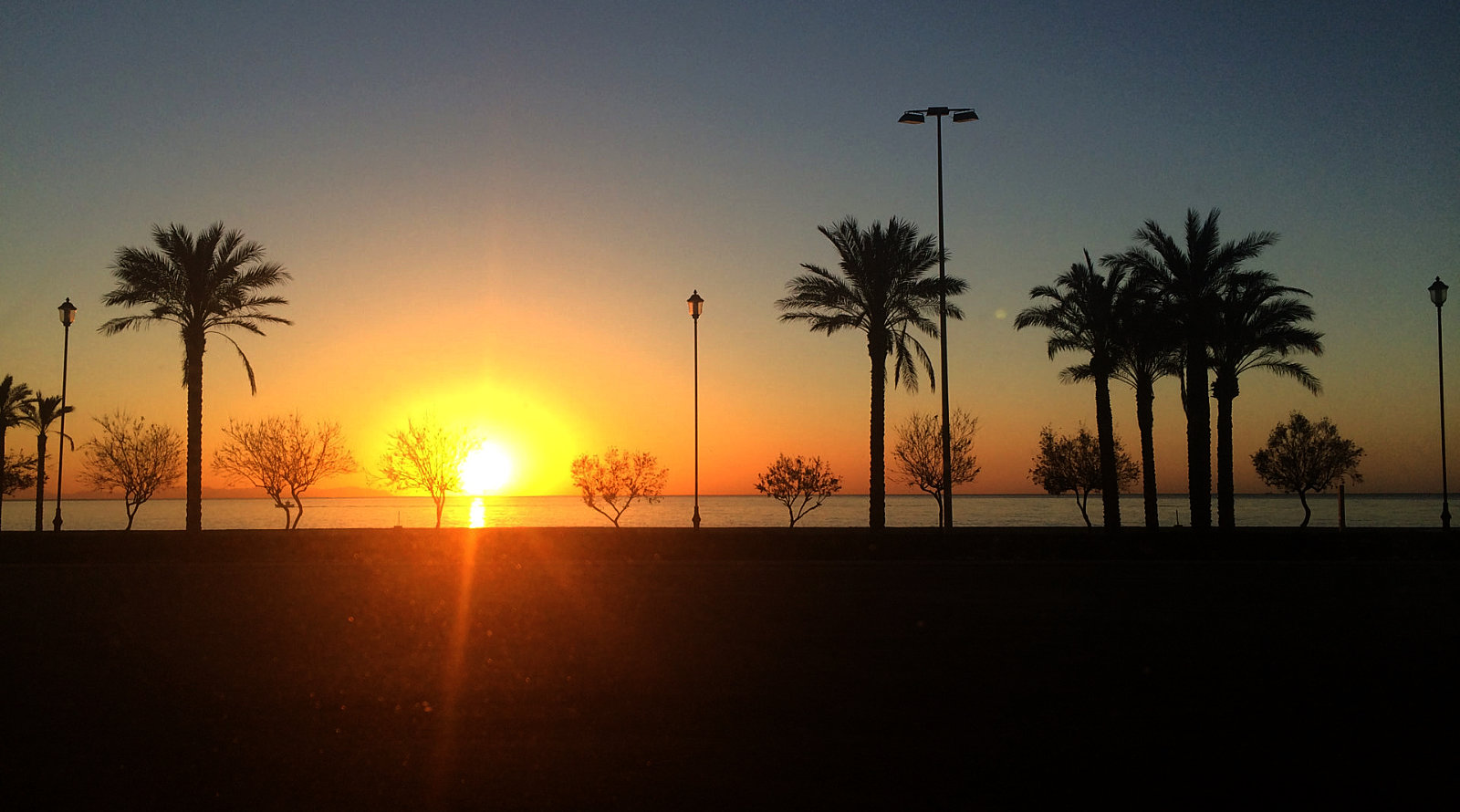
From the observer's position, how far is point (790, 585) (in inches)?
735

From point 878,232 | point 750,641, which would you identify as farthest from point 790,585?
point 878,232

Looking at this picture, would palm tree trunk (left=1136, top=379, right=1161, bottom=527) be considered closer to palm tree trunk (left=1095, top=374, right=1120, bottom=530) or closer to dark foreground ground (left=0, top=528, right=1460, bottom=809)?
palm tree trunk (left=1095, top=374, right=1120, bottom=530)

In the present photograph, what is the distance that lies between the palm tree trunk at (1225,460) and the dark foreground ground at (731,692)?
14858mm

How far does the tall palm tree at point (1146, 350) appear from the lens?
34.6m

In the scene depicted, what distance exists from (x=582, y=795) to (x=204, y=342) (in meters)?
33.6

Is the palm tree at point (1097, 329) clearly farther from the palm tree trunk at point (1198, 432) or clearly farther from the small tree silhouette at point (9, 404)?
the small tree silhouette at point (9, 404)

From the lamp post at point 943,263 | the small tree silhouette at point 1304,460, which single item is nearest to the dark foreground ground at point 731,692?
the lamp post at point 943,263

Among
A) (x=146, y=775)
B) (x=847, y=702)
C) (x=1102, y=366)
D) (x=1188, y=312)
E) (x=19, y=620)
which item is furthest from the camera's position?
(x=1102, y=366)

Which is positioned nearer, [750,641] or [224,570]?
[750,641]

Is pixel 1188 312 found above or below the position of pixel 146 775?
above

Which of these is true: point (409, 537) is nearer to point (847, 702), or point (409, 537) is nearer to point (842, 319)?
point (842, 319)

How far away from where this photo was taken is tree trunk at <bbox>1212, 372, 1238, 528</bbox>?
3447cm

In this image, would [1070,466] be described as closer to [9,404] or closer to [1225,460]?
[1225,460]

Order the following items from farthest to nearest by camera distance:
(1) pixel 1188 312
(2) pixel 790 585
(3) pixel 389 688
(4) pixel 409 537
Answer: (1) pixel 1188 312 → (4) pixel 409 537 → (2) pixel 790 585 → (3) pixel 389 688
